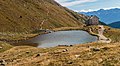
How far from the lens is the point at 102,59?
36031 millimetres

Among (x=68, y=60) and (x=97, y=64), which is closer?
(x=97, y=64)

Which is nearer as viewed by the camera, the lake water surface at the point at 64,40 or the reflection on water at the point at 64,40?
the lake water surface at the point at 64,40

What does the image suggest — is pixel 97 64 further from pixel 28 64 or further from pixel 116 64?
pixel 28 64

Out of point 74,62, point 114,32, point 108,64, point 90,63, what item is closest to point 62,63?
point 74,62

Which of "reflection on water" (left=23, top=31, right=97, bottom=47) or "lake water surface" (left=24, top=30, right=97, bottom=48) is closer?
"lake water surface" (left=24, top=30, right=97, bottom=48)

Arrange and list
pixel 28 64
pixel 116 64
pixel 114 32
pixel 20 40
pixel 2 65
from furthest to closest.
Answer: pixel 20 40 < pixel 114 32 < pixel 2 65 < pixel 28 64 < pixel 116 64

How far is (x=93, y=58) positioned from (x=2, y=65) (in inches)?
545

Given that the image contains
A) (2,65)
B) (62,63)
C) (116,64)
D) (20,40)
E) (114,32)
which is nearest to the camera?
(116,64)

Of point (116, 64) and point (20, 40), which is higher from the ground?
point (116, 64)

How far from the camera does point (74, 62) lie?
36.2 metres

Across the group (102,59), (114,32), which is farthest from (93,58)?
(114,32)

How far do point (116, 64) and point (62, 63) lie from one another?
7.42m

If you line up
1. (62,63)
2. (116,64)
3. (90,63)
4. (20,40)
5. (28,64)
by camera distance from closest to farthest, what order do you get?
(116,64) → (90,63) → (62,63) → (28,64) → (20,40)

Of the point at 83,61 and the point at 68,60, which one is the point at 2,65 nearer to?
the point at 68,60
